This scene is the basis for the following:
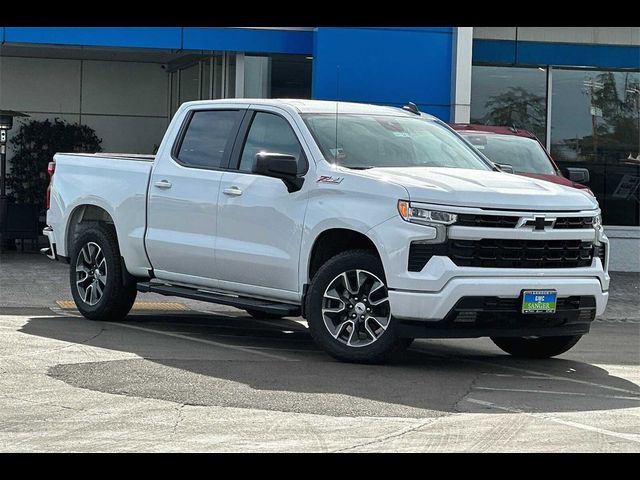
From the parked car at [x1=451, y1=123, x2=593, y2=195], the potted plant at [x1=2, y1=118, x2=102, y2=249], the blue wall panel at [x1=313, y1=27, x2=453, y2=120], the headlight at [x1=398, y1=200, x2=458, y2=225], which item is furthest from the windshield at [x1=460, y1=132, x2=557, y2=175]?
the potted plant at [x1=2, y1=118, x2=102, y2=249]

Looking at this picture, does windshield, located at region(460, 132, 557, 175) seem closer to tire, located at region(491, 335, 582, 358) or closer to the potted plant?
tire, located at region(491, 335, 582, 358)

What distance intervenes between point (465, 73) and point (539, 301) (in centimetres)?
1090

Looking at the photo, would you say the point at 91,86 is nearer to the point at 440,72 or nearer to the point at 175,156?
the point at 440,72

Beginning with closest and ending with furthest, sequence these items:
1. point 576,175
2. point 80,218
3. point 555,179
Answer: point 80,218 < point 576,175 < point 555,179

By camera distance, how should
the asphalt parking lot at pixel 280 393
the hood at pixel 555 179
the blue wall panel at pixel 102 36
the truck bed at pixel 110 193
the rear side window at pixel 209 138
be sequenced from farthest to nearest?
the blue wall panel at pixel 102 36, the hood at pixel 555 179, the truck bed at pixel 110 193, the rear side window at pixel 209 138, the asphalt parking lot at pixel 280 393

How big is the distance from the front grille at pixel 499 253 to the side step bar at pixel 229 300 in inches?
51.6

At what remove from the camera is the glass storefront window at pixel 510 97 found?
814 inches

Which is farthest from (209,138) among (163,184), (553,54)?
(553,54)

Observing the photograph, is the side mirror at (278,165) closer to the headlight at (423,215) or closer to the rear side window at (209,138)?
the rear side window at (209,138)

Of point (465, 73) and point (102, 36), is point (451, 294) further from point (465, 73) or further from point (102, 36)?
point (102, 36)

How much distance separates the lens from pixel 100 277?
12.0m

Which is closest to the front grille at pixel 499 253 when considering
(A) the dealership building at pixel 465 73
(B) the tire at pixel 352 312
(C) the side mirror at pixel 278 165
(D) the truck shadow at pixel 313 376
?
(B) the tire at pixel 352 312

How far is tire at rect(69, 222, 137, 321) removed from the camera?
11.8m
